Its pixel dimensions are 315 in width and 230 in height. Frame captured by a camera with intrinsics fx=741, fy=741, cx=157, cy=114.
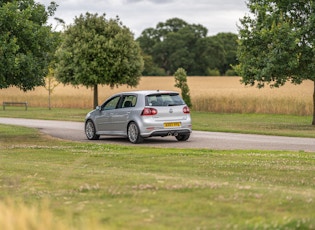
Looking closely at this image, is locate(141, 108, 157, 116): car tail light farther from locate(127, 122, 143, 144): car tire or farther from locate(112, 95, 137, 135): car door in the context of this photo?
locate(112, 95, 137, 135): car door

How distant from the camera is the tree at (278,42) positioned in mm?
33312

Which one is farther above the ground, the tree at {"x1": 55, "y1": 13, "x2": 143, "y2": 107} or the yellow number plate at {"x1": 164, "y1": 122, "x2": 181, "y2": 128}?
the tree at {"x1": 55, "y1": 13, "x2": 143, "y2": 107}

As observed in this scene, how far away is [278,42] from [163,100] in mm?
11752

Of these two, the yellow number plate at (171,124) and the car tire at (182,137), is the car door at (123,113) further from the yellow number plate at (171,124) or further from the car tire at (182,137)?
the car tire at (182,137)

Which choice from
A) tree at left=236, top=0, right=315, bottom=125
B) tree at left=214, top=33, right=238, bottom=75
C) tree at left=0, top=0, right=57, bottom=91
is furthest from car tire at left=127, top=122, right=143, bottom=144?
tree at left=214, top=33, right=238, bottom=75

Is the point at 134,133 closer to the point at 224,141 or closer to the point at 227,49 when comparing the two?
the point at 224,141

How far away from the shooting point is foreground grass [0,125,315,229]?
8.09 m

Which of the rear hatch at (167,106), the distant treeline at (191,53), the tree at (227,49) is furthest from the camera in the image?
the tree at (227,49)

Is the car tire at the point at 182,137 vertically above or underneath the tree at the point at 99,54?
underneath

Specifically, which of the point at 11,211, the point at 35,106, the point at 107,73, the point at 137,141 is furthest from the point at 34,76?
the point at 35,106

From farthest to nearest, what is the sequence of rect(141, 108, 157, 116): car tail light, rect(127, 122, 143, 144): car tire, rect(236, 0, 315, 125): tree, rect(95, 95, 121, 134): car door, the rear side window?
1. rect(236, 0, 315, 125): tree
2. rect(95, 95, 121, 134): car door
3. the rear side window
4. rect(127, 122, 143, 144): car tire
5. rect(141, 108, 157, 116): car tail light

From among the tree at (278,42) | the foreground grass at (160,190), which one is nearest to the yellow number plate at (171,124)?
the foreground grass at (160,190)

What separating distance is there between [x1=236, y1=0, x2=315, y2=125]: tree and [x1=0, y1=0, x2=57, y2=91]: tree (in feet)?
36.9

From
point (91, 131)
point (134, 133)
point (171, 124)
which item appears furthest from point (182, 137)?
point (91, 131)
